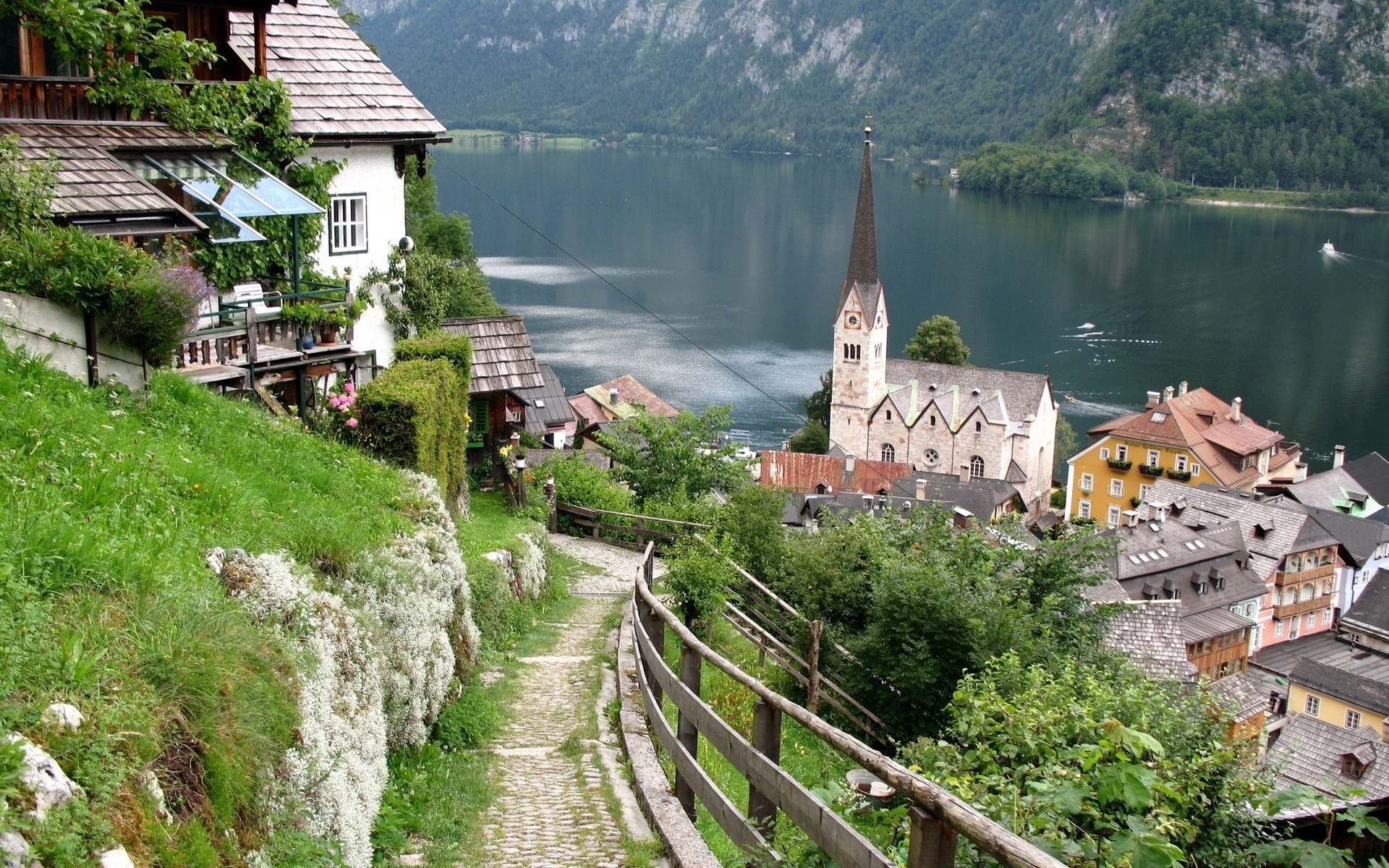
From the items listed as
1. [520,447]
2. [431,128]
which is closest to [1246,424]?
[520,447]

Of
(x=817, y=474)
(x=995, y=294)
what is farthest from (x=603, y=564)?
(x=995, y=294)

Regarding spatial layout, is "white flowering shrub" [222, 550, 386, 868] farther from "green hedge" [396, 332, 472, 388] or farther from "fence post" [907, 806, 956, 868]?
"green hedge" [396, 332, 472, 388]

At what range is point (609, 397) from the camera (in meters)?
66.1

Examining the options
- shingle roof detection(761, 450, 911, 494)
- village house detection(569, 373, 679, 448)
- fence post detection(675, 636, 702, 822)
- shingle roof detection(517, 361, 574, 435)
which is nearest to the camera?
fence post detection(675, 636, 702, 822)

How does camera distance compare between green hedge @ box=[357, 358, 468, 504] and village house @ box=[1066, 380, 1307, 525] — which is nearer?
green hedge @ box=[357, 358, 468, 504]

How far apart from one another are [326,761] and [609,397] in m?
60.6

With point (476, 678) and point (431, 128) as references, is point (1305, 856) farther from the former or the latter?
point (431, 128)

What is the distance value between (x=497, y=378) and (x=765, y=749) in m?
19.7

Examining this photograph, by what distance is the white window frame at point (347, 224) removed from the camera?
717 inches

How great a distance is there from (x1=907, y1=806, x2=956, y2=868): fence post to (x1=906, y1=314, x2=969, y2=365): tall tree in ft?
247

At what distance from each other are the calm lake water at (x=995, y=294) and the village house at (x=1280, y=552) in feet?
68.3

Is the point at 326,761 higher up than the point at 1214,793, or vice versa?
the point at 326,761

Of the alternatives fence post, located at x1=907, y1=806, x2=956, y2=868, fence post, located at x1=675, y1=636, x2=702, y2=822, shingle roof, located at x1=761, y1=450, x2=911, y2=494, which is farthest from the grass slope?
shingle roof, located at x1=761, y1=450, x2=911, y2=494

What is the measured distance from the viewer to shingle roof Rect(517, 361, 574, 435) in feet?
82.6
